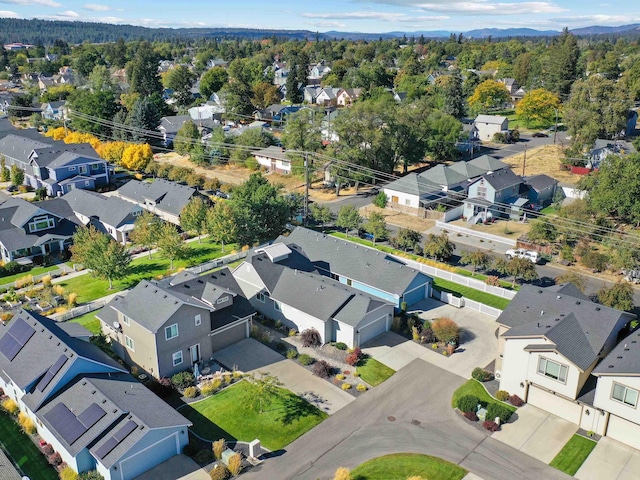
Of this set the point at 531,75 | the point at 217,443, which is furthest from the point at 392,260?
the point at 531,75

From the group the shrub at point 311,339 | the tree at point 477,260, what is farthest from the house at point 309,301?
the tree at point 477,260

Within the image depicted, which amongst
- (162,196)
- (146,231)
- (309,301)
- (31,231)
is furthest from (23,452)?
(162,196)

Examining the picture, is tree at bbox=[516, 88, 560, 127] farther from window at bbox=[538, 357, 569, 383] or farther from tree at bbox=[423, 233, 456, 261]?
window at bbox=[538, 357, 569, 383]

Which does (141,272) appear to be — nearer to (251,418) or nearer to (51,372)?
(51,372)

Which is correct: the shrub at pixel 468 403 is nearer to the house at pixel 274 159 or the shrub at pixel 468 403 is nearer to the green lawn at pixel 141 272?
the green lawn at pixel 141 272

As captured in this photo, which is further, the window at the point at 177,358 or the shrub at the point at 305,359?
the shrub at the point at 305,359
